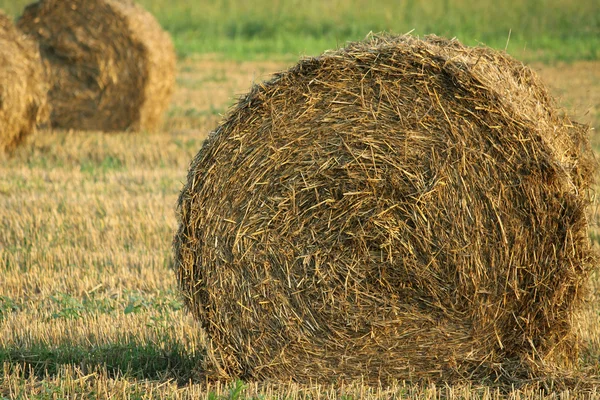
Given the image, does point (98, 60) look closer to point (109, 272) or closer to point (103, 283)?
point (109, 272)

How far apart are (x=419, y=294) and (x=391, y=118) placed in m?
0.96

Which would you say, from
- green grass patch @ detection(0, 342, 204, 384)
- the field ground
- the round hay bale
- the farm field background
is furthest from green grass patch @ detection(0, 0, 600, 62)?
green grass patch @ detection(0, 342, 204, 384)

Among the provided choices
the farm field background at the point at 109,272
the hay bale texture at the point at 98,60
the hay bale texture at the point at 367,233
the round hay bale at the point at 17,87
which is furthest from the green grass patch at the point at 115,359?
the hay bale texture at the point at 98,60

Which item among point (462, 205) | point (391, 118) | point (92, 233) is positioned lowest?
point (92, 233)

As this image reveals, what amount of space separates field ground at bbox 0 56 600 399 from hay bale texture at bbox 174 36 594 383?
0.21 meters

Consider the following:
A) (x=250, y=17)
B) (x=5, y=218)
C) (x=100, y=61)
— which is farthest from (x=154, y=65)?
(x=250, y=17)

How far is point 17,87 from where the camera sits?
403 inches

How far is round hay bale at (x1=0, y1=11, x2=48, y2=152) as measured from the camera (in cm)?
1012

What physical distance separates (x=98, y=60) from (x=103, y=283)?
6.67 m

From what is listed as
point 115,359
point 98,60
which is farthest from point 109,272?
point 98,60

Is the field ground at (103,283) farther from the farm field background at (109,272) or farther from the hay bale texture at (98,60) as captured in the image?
the hay bale texture at (98,60)

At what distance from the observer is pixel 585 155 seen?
522cm

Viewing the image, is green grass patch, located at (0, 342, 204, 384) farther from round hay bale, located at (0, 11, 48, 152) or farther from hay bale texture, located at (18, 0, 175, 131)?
hay bale texture, located at (18, 0, 175, 131)

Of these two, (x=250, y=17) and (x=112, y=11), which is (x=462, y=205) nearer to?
(x=112, y=11)
